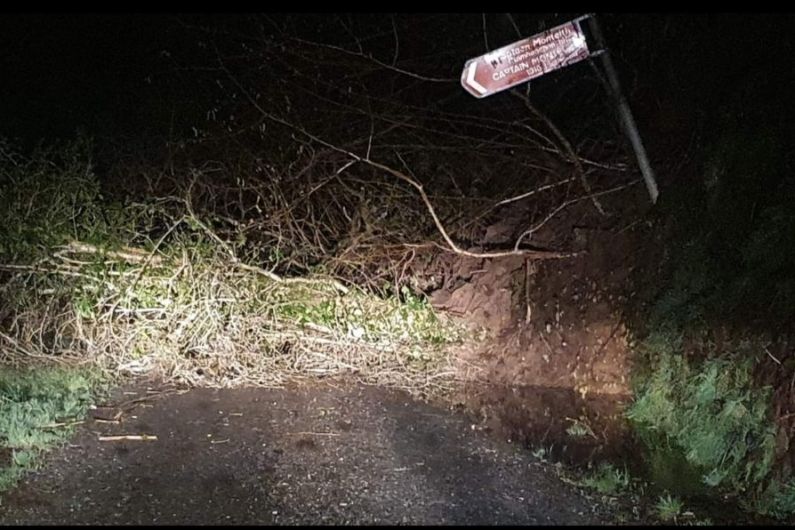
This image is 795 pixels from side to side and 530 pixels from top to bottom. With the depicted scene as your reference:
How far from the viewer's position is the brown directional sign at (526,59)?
5480 mm

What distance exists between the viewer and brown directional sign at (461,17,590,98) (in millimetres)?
5480

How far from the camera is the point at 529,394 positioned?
20.6 ft

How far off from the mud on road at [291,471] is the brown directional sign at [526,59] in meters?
2.39

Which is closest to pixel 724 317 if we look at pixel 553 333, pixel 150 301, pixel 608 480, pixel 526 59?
pixel 608 480

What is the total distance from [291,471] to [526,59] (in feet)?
10.3

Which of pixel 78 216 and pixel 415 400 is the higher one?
pixel 78 216

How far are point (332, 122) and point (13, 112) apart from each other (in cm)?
394

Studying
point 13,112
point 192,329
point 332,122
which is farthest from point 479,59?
point 13,112

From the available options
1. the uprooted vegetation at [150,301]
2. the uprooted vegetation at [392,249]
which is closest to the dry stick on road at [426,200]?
the uprooted vegetation at [392,249]

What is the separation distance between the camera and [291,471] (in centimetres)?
462

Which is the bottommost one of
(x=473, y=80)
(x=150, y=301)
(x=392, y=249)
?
(x=150, y=301)

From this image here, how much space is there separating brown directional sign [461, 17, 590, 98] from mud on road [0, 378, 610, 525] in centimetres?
239

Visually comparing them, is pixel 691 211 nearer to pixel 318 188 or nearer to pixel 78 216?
pixel 318 188

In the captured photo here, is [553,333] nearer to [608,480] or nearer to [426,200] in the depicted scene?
[426,200]
